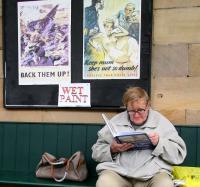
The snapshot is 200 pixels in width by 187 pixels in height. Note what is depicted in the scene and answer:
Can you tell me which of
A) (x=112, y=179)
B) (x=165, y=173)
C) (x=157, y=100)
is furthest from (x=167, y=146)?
(x=157, y=100)

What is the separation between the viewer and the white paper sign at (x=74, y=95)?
15.1 feet

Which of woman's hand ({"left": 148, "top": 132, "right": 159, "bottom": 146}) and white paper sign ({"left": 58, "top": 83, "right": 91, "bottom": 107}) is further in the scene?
white paper sign ({"left": 58, "top": 83, "right": 91, "bottom": 107})

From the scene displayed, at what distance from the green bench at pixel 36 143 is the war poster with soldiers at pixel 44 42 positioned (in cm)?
48

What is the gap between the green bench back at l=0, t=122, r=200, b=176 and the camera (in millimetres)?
4488

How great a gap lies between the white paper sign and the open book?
90cm

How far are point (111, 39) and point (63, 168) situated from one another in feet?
4.24

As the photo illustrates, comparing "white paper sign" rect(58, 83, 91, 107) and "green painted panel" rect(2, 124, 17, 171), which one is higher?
"white paper sign" rect(58, 83, 91, 107)

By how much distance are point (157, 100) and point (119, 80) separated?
41 cm

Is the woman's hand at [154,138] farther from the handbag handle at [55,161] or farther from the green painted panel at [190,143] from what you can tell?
the handbag handle at [55,161]

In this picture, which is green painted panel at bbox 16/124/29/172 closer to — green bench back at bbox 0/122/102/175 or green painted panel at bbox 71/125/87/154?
green bench back at bbox 0/122/102/175

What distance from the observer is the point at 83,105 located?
4617 millimetres

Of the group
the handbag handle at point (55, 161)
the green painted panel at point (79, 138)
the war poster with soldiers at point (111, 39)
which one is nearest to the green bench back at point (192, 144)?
the war poster with soldiers at point (111, 39)

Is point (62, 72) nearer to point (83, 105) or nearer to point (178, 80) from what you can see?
point (83, 105)

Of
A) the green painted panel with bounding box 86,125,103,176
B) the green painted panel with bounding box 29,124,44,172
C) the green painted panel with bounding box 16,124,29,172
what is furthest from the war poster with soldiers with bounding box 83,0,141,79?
the green painted panel with bounding box 16,124,29,172
